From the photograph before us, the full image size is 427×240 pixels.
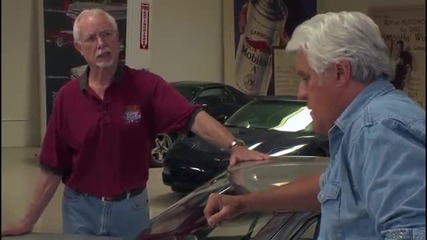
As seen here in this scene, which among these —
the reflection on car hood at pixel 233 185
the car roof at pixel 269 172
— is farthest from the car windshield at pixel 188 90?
the car roof at pixel 269 172

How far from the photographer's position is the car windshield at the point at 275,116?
8.18 m

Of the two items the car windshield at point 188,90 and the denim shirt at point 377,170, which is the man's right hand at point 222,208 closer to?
the denim shirt at point 377,170

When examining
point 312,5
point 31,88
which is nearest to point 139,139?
point 31,88

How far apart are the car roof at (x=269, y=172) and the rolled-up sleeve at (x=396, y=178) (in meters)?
1.13

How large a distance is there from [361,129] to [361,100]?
0.26 ft

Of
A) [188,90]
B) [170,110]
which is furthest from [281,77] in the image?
[170,110]

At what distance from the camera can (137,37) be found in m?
7.45

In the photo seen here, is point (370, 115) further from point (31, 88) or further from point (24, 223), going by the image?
point (31, 88)

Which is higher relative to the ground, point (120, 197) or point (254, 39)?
point (120, 197)

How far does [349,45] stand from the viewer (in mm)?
1759

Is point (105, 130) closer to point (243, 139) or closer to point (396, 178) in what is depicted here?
point (396, 178)

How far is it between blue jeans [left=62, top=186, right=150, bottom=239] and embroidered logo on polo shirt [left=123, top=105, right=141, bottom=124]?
0.35 meters

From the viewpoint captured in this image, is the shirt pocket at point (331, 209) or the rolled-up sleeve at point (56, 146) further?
the rolled-up sleeve at point (56, 146)

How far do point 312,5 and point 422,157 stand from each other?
14.6 m
